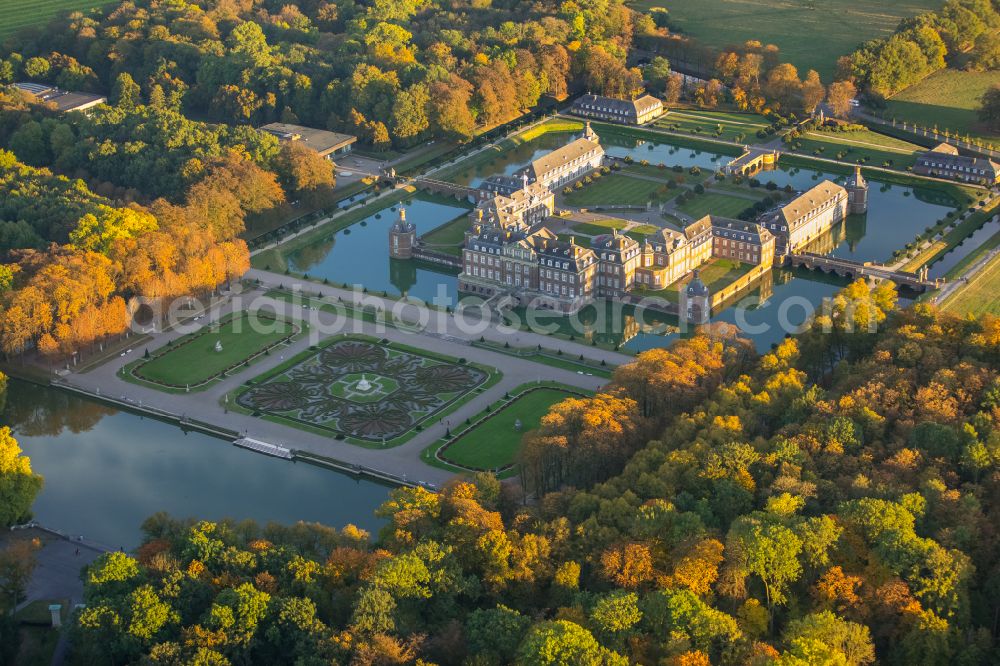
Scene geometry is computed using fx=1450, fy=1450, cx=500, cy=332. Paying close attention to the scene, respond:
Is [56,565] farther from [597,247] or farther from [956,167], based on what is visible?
[956,167]

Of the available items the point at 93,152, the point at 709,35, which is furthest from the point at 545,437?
the point at 709,35

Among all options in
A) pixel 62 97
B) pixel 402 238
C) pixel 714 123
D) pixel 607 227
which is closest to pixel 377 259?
pixel 402 238

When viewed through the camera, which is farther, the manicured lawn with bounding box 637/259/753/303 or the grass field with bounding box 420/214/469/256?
the grass field with bounding box 420/214/469/256

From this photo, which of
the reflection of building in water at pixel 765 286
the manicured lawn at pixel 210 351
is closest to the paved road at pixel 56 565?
the manicured lawn at pixel 210 351

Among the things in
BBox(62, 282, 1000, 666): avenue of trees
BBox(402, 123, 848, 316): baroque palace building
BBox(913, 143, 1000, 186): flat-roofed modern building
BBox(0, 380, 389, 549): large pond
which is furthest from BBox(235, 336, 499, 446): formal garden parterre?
BBox(913, 143, 1000, 186): flat-roofed modern building

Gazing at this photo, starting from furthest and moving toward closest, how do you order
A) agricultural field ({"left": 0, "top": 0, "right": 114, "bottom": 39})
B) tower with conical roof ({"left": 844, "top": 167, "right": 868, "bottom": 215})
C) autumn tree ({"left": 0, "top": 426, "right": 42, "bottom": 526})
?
agricultural field ({"left": 0, "top": 0, "right": 114, "bottom": 39})
tower with conical roof ({"left": 844, "top": 167, "right": 868, "bottom": 215})
autumn tree ({"left": 0, "top": 426, "right": 42, "bottom": 526})

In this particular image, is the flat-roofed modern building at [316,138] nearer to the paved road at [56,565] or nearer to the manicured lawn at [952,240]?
the manicured lawn at [952,240]

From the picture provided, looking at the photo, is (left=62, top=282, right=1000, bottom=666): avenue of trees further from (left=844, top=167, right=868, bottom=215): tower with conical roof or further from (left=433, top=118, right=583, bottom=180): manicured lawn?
(left=433, top=118, right=583, bottom=180): manicured lawn
